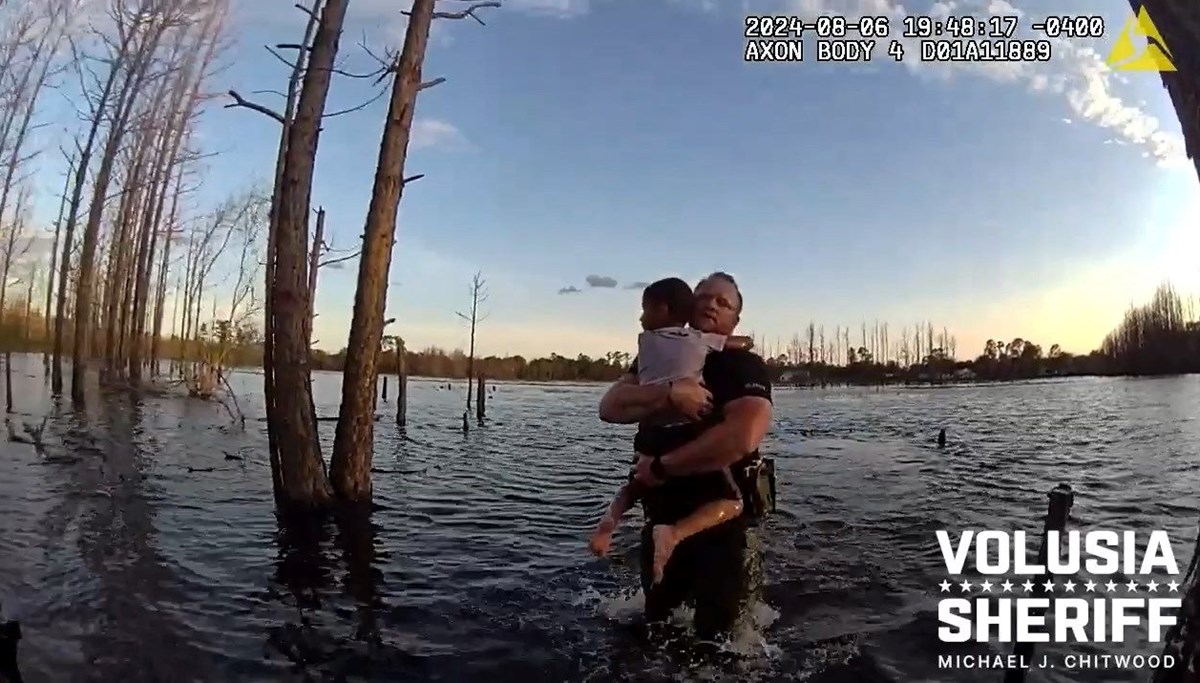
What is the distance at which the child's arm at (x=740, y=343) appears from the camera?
11.6 ft

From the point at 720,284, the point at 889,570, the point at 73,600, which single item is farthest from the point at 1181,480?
the point at 73,600

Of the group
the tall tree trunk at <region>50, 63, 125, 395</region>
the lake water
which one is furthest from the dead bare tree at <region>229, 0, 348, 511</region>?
the tall tree trunk at <region>50, 63, 125, 395</region>

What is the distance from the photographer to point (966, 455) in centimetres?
1736

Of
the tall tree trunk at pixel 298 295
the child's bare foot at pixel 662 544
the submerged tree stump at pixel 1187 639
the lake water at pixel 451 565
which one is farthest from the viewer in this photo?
the tall tree trunk at pixel 298 295

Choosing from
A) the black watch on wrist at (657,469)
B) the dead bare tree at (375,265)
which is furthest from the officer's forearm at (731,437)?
the dead bare tree at (375,265)

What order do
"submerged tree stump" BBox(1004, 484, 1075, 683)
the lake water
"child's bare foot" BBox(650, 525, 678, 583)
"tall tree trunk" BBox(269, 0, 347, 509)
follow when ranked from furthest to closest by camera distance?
"tall tree trunk" BBox(269, 0, 347, 509), the lake water, "child's bare foot" BBox(650, 525, 678, 583), "submerged tree stump" BBox(1004, 484, 1075, 683)

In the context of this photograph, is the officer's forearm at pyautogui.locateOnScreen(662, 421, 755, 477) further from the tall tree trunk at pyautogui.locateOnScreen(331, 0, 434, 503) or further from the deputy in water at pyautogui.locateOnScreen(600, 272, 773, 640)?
the tall tree trunk at pyautogui.locateOnScreen(331, 0, 434, 503)

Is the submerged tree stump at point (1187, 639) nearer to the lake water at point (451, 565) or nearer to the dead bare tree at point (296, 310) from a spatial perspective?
the lake water at point (451, 565)

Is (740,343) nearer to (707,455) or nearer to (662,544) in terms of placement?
(707,455)

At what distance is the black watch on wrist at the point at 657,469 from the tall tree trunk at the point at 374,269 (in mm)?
5348

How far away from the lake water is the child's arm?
1.62 m

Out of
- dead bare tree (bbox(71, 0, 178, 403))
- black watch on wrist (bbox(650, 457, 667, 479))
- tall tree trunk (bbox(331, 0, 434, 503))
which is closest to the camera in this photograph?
black watch on wrist (bbox(650, 457, 667, 479))

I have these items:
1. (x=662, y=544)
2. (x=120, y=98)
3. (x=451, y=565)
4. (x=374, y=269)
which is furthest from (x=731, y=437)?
(x=120, y=98)

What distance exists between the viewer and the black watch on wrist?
3.66 metres
